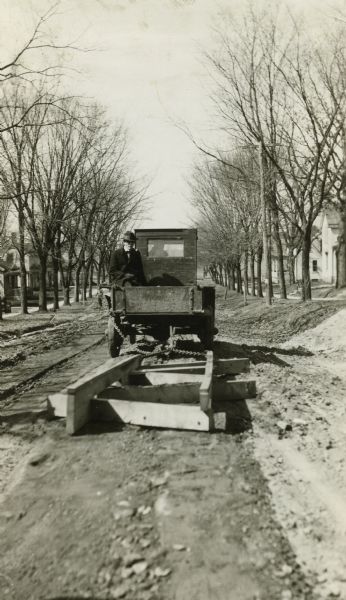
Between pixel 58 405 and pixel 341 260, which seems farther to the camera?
pixel 341 260

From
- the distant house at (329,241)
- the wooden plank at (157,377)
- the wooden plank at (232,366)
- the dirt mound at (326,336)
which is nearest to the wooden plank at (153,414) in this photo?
the wooden plank at (157,377)

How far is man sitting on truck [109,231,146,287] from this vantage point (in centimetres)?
979

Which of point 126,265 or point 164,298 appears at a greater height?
point 126,265

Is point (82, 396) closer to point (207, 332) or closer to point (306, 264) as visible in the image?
point (207, 332)

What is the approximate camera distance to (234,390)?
6.41 metres

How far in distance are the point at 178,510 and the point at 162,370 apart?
361cm

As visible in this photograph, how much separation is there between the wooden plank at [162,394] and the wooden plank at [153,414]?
52cm

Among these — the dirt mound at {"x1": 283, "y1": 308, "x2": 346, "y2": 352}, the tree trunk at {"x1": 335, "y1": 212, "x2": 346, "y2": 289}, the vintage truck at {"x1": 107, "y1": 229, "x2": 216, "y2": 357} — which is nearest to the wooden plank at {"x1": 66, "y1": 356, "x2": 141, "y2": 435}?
the vintage truck at {"x1": 107, "y1": 229, "x2": 216, "y2": 357}

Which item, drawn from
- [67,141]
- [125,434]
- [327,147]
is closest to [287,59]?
[327,147]

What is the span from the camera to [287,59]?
17453 mm

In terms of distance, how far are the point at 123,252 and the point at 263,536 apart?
290 inches

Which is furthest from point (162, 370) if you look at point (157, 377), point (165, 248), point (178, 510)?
point (165, 248)

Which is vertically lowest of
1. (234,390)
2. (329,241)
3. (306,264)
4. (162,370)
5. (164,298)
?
(234,390)

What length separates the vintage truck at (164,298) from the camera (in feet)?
30.1
